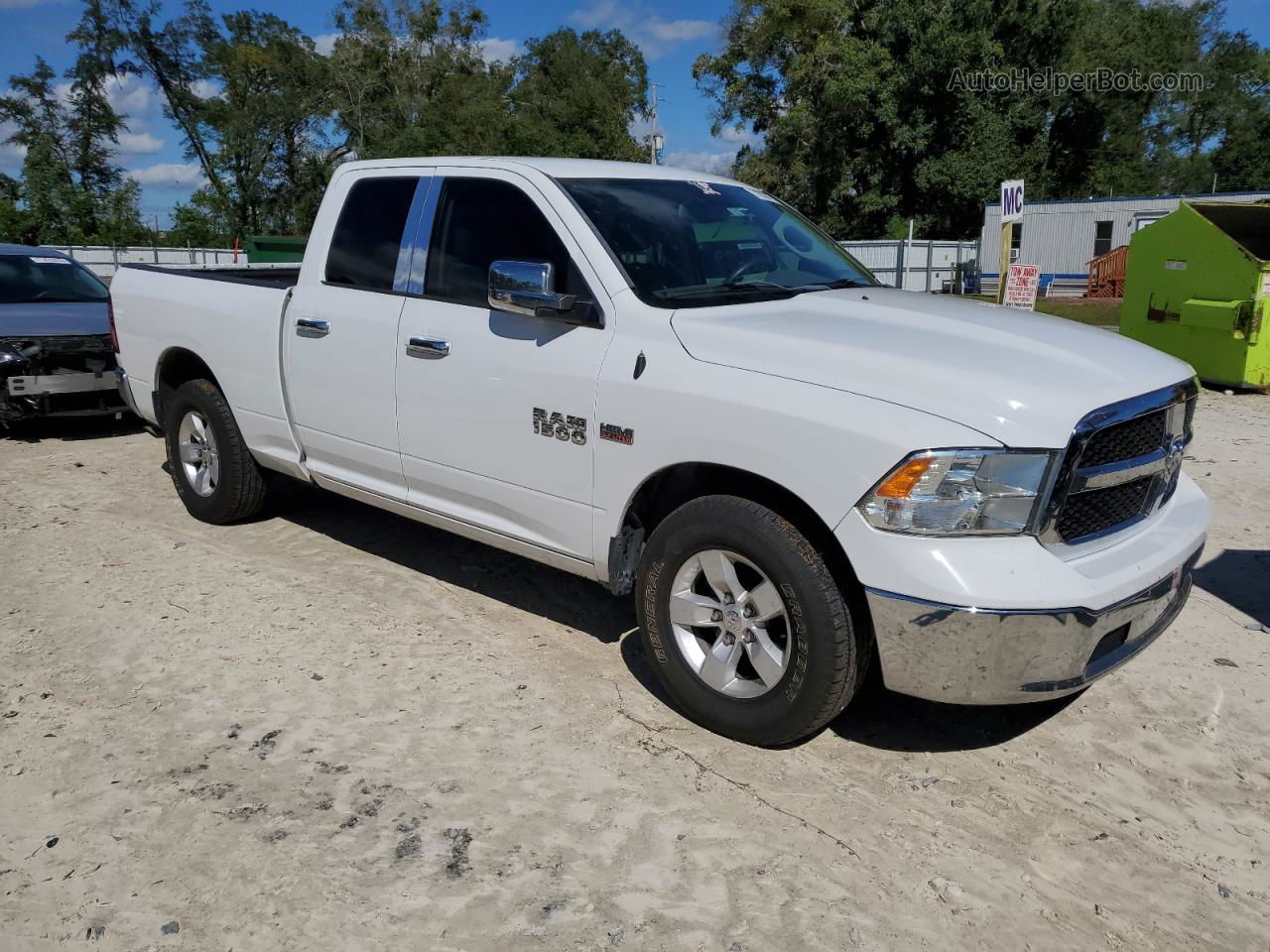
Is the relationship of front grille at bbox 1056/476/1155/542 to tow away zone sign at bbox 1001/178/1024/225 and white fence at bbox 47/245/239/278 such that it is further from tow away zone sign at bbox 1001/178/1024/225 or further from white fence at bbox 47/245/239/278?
white fence at bbox 47/245/239/278

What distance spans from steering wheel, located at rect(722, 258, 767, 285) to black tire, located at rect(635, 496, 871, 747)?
1.09 meters

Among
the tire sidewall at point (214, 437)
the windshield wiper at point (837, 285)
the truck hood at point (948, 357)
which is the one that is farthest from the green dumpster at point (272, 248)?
the truck hood at point (948, 357)

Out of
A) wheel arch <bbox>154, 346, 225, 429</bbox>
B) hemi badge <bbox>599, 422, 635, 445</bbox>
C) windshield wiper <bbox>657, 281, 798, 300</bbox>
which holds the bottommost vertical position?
wheel arch <bbox>154, 346, 225, 429</bbox>

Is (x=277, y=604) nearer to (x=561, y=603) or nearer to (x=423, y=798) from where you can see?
(x=561, y=603)

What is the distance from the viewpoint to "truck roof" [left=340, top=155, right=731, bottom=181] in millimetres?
4293

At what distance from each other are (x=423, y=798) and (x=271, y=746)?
0.68 meters

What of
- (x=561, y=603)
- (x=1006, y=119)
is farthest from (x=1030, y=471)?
(x=1006, y=119)

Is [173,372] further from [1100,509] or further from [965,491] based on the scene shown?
[1100,509]

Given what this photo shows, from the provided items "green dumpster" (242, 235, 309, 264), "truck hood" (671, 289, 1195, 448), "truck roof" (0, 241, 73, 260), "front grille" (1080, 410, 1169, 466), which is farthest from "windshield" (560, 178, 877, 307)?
"green dumpster" (242, 235, 309, 264)

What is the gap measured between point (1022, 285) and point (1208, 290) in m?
3.15

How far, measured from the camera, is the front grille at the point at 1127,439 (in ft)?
10.2

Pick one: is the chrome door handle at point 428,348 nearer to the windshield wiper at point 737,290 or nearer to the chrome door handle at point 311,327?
the chrome door handle at point 311,327

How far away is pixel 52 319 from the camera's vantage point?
8664 millimetres

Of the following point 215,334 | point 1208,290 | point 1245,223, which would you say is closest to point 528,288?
point 215,334
